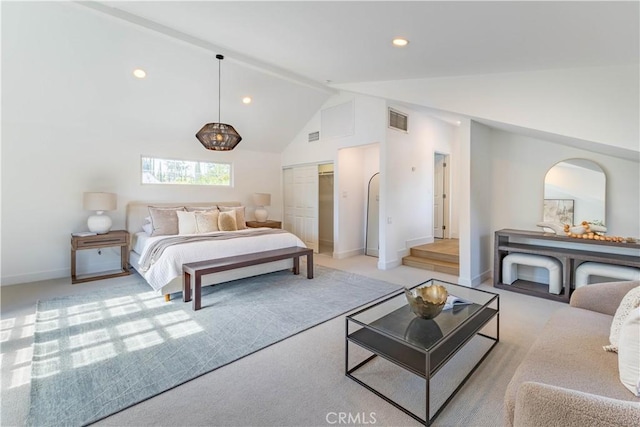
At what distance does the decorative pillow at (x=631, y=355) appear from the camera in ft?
4.13

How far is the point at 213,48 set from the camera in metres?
3.79

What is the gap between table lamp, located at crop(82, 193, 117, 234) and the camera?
4398 mm

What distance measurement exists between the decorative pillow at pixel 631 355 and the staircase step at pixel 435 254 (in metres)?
3.57

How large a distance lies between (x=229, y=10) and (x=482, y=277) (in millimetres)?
4685

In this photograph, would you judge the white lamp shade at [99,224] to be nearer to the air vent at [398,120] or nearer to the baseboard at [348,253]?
the baseboard at [348,253]

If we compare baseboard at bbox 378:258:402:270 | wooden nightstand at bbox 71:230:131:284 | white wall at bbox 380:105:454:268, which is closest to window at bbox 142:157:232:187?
wooden nightstand at bbox 71:230:131:284

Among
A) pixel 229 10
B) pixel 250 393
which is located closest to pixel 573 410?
pixel 250 393

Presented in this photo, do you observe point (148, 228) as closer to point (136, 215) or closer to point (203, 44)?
point (136, 215)

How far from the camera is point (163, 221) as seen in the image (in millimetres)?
4797

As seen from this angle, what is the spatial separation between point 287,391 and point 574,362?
1.64 metres

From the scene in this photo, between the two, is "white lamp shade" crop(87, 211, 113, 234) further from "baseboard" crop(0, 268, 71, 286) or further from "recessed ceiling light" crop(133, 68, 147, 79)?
"recessed ceiling light" crop(133, 68, 147, 79)

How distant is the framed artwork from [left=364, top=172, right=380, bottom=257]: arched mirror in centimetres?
292

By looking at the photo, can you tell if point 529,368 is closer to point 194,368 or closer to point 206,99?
point 194,368

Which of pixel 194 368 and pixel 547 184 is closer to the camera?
pixel 194 368
